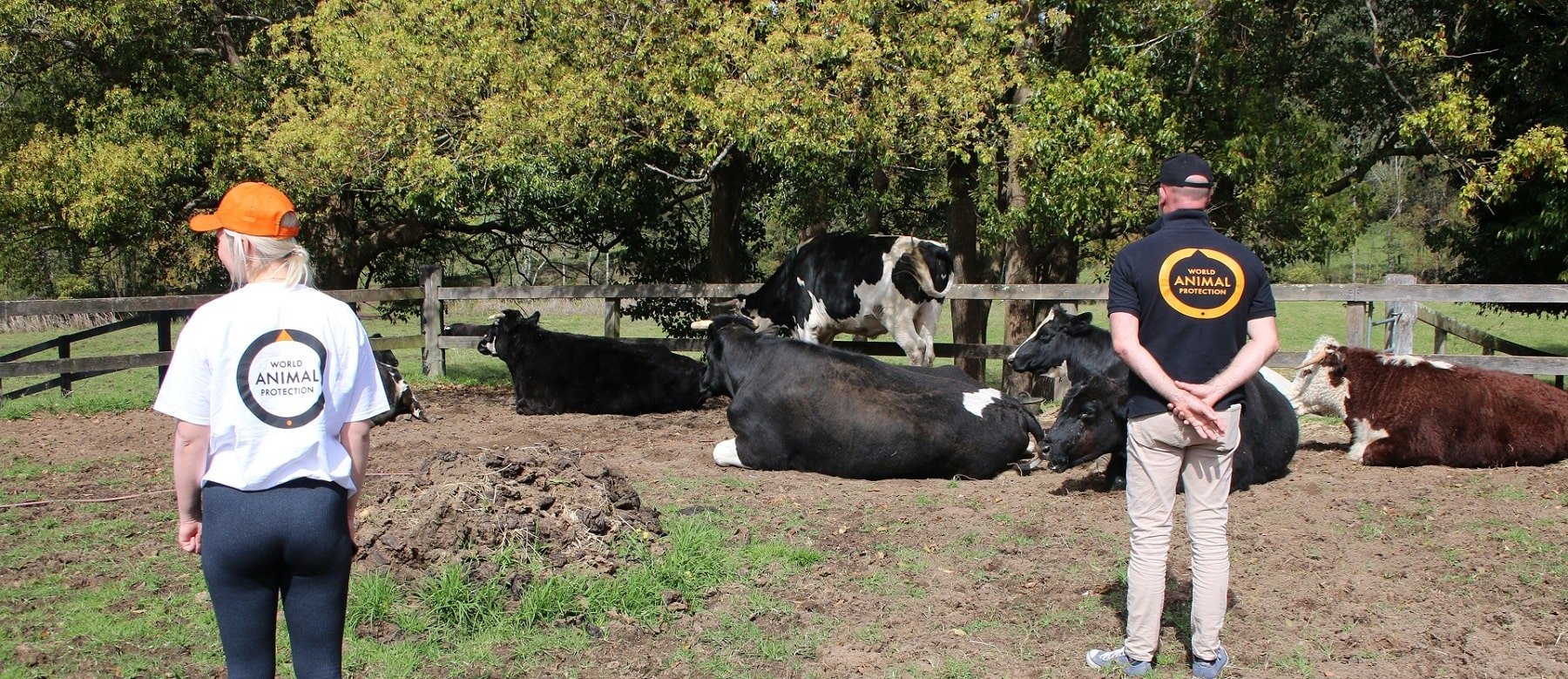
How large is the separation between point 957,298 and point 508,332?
5.11m

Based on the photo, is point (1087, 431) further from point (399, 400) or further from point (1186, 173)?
point (399, 400)

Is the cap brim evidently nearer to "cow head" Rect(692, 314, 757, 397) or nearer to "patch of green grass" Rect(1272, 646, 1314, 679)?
"patch of green grass" Rect(1272, 646, 1314, 679)

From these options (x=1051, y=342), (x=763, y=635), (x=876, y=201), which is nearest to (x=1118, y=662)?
(x=763, y=635)

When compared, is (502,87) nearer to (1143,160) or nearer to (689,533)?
(1143,160)

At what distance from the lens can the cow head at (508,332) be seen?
13117 mm

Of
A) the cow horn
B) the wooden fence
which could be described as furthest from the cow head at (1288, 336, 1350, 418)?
the wooden fence

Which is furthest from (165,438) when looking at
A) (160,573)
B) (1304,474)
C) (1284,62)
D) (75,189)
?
(1284,62)

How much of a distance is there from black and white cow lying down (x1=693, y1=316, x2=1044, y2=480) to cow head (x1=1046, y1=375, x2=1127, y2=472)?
2.11ft

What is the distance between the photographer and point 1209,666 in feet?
15.2

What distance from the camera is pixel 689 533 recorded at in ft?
20.8

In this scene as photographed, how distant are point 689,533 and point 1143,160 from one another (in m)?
7.29

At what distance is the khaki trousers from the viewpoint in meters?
4.48

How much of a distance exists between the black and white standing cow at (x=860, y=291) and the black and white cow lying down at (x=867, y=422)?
11.4 feet

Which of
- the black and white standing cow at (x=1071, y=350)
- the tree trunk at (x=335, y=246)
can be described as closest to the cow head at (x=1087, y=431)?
the black and white standing cow at (x=1071, y=350)
